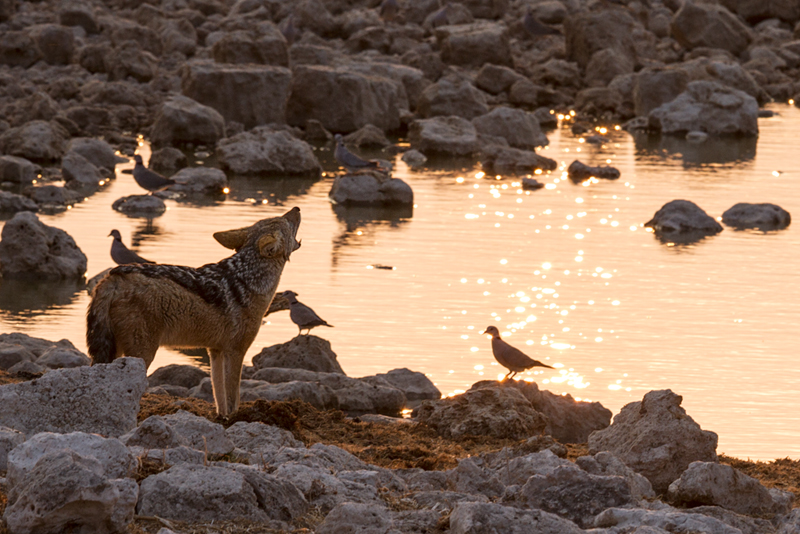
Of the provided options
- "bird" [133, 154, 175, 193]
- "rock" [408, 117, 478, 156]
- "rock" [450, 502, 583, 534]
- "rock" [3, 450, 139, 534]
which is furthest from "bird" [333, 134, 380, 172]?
"rock" [3, 450, 139, 534]

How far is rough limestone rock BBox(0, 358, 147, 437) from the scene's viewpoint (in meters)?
6.59

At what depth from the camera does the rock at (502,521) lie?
5285mm

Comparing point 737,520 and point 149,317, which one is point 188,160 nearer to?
point 149,317

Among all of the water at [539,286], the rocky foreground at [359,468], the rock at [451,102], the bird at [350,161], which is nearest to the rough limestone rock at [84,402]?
the rocky foreground at [359,468]

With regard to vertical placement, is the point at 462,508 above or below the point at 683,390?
above

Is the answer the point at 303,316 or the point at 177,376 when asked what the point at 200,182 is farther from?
the point at 177,376

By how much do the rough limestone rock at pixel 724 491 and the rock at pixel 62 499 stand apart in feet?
10.5

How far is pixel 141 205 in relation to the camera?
20.3 metres

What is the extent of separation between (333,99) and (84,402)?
24755mm

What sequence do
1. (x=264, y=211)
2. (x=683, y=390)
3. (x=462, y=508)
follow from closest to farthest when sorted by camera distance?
(x=462, y=508) < (x=683, y=390) < (x=264, y=211)

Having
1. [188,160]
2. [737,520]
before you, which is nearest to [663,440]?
[737,520]

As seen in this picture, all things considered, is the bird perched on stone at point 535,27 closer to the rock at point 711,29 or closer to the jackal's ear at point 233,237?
the rock at point 711,29

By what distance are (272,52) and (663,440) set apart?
28867mm

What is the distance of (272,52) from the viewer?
35375mm
